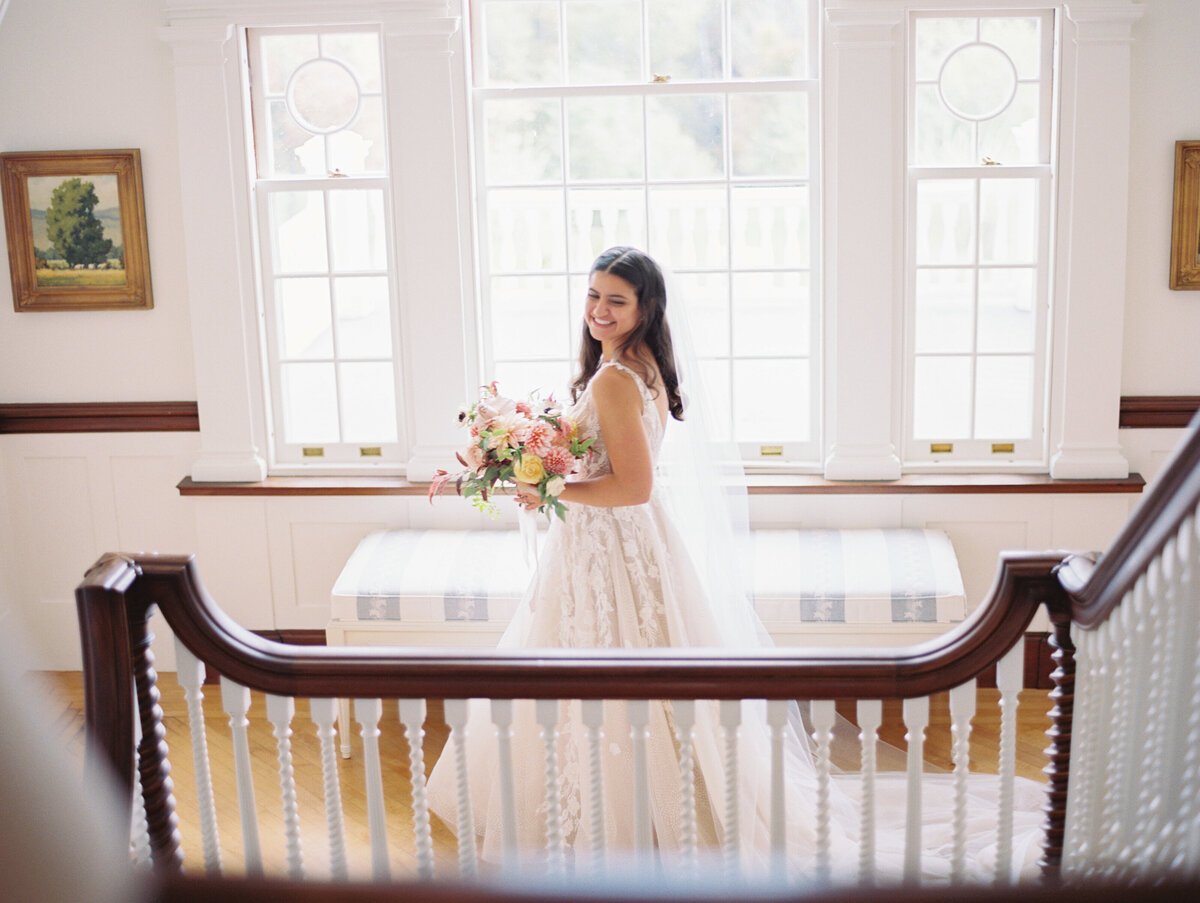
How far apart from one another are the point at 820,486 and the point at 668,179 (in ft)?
4.55

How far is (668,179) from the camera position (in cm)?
468

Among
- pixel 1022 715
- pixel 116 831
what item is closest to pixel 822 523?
pixel 1022 715

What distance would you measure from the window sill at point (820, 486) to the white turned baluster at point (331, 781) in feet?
9.44

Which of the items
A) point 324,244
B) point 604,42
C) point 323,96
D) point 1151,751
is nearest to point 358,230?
point 324,244

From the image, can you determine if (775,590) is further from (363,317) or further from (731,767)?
(731,767)

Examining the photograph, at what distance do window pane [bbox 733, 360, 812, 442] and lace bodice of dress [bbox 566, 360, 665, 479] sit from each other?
1530 millimetres

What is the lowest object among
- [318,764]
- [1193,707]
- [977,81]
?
[318,764]

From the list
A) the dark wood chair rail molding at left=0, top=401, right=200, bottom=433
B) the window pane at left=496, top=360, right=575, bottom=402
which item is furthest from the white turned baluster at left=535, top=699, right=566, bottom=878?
the dark wood chair rail molding at left=0, top=401, right=200, bottom=433

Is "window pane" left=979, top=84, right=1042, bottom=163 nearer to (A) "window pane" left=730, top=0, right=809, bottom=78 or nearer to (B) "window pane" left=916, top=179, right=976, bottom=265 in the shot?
(B) "window pane" left=916, top=179, right=976, bottom=265

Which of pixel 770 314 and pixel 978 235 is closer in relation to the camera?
pixel 978 235

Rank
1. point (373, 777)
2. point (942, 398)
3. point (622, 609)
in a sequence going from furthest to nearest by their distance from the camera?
point (942, 398) < point (622, 609) < point (373, 777)

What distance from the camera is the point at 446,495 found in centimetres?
→ 479

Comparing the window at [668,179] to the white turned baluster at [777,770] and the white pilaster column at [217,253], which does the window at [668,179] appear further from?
the white turned baluster at [777,770]

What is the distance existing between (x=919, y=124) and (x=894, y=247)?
49 centimetres
